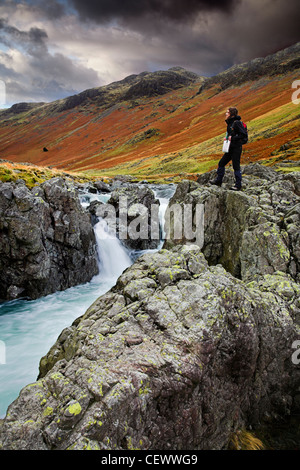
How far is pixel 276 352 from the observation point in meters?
7.07

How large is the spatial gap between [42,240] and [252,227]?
46.1 feet

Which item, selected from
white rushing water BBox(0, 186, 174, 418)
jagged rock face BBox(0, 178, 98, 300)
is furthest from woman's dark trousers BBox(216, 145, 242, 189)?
white rushing water BBox(0, 186, 174, 418)

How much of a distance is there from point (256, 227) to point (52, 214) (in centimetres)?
1468

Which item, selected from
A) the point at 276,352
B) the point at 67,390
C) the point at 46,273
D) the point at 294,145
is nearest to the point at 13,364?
the point at 46,273

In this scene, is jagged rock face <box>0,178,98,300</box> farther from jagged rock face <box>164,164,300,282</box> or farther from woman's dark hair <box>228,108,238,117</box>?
woman's dark hair <box>228,108,238,117</box>

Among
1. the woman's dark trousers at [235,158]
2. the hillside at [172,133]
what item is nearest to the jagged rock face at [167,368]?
the woman's dark trousers at [235,158]

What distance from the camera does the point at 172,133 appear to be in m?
127

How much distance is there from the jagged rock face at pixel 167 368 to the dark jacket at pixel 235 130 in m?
8.43

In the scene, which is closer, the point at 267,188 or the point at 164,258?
the point at 164,258

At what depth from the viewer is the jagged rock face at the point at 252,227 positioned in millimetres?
10812

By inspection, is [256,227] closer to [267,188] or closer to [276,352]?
[267,188]

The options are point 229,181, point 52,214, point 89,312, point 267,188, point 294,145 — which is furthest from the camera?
point 294,145

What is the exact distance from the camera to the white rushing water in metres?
11.7

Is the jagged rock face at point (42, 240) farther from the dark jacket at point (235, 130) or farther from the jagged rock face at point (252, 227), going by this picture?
the dark jacket at point (235, 130)
